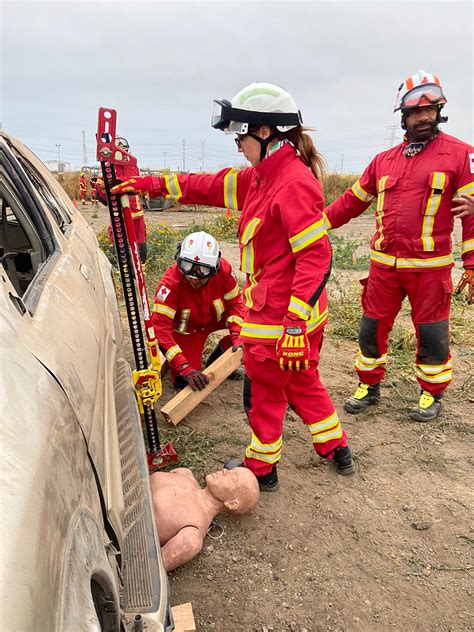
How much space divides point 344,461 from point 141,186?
191 cm

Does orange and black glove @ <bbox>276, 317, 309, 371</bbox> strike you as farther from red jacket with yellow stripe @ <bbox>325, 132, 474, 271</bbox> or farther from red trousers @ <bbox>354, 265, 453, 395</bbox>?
red trousers @ <bbox>354, 265, 453, 395</bbox>

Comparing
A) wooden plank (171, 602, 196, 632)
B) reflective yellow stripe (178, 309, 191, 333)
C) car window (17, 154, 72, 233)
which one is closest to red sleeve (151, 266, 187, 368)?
reflective yellow stripe (178, 309, 191, 333)

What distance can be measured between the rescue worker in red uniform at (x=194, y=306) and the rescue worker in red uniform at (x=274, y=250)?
0.79 m

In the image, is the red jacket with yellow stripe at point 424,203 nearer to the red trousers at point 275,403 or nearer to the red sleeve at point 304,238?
the red sleeve at point 304,238

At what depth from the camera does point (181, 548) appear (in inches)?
85.9

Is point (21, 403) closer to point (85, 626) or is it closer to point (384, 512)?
point (85, 626)

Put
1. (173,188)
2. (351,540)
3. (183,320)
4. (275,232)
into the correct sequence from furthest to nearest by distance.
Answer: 1. (183,320)
2. (173,188)
3. (351,540)
4. (275,232)

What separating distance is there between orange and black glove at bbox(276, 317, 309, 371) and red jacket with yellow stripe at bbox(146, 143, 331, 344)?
0.17ft

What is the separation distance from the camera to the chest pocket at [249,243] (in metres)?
2.43

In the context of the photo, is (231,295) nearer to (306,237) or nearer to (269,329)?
(269,329)

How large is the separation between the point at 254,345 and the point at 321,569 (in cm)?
108

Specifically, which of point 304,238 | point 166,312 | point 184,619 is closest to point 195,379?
point 166,312

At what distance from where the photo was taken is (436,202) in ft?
10.8

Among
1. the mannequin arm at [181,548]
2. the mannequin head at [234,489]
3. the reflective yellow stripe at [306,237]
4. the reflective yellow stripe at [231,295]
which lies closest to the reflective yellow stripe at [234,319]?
the reflective yellow stripe at [231,295]
